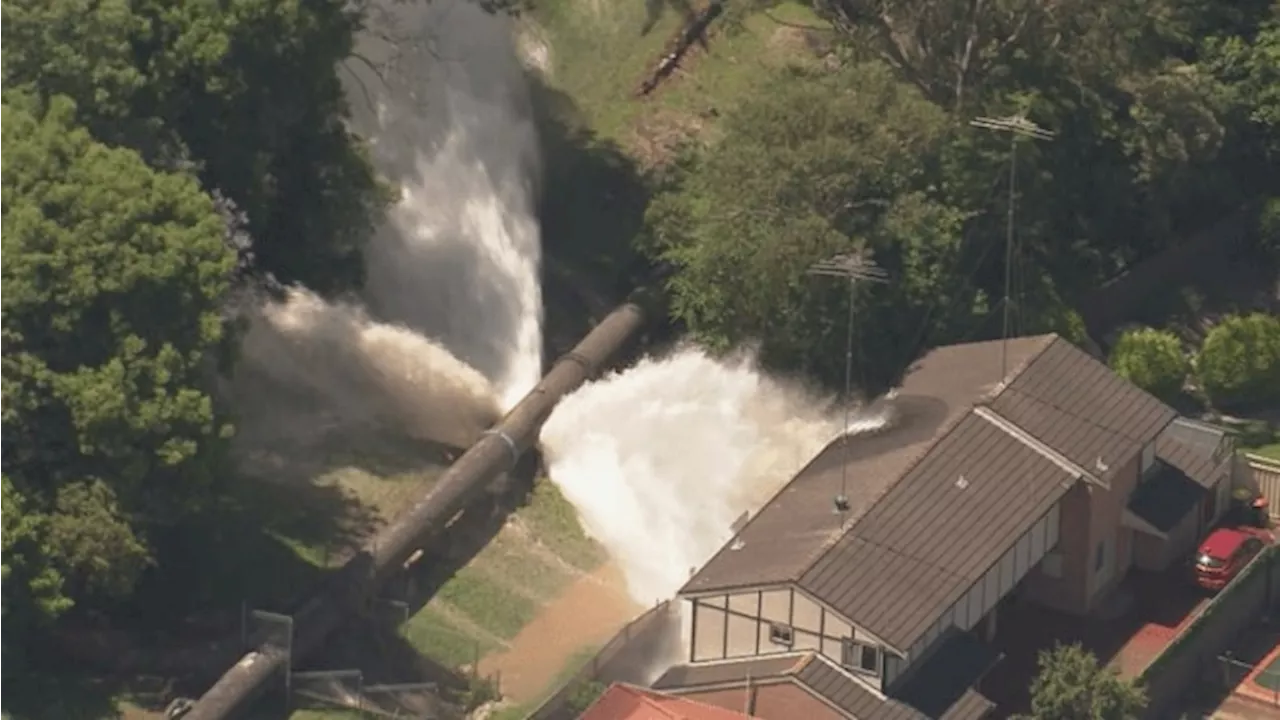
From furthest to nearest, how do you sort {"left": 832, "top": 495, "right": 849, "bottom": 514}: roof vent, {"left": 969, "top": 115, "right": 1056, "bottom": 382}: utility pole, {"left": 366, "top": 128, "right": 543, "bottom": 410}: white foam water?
{"left": 366, "top": 128, "right": 543, "bottom": 410}: white foam water
{"left": 969, "top": 115, "right": 1056, "bottom": 382}: utility pole
{"left": 832, "top": 495, "right": 849, "bottom": 514}: roof vent

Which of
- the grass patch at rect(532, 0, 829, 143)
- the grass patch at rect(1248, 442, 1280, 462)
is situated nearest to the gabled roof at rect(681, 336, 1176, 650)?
the grass patch at rect(1248, 442, 1280, 462)

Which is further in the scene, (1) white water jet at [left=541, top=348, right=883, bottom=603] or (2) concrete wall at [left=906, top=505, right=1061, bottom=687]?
(1) white water jet at [left=541, top=348, right=883, bottom=603]

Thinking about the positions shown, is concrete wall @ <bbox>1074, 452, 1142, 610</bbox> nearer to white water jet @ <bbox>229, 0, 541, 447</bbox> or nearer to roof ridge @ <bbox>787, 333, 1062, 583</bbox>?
roof ridge @ <bbox>787, 333, 1062, 583</bbox>

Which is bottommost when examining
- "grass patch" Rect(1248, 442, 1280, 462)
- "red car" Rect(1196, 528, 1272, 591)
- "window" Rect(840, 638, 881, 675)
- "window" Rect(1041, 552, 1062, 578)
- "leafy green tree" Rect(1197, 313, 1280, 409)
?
"window" Rect(840, 638, 881, 675)

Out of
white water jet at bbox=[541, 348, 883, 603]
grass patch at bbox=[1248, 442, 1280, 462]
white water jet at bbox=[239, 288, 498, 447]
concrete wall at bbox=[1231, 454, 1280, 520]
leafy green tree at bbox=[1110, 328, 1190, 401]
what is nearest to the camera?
white water jet at bbox=[541, 348, 883, 603]

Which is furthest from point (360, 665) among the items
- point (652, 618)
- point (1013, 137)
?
point (1013, 137)

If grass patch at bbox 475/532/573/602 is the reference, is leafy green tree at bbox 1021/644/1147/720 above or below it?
above

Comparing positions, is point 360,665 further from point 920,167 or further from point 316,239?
point 920,167
